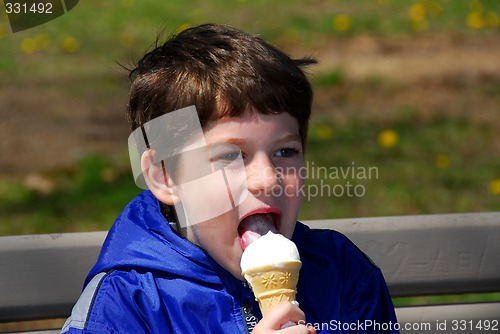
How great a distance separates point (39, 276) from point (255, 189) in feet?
2.33

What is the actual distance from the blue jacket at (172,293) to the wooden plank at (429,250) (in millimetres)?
293

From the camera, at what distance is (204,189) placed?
2156 mm

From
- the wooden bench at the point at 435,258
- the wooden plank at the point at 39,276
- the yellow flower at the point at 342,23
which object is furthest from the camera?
the yellow flower at the point at 342,23

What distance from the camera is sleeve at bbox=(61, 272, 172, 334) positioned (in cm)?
204

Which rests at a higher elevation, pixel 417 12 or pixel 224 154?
pixel 224 154

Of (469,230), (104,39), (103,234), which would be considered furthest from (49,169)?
(469,230)

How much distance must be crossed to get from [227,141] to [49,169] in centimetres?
286

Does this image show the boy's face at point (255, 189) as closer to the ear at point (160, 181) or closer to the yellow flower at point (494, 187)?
the ear at point (160, 181)

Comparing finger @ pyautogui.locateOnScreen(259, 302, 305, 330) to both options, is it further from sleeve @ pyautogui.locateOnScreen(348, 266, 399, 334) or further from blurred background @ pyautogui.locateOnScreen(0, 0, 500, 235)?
blurred background @ pyautogui.locateOnScreen(0, 0, 500, 235)

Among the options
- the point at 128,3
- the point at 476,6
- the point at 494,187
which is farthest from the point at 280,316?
the point at 476,6

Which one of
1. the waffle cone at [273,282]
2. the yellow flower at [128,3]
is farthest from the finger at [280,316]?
the yellow flower at [128,3]

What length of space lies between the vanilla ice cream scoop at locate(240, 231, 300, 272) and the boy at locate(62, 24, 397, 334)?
0.08 meters

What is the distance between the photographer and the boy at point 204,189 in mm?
2098

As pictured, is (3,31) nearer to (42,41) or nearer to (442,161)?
(42,41)
